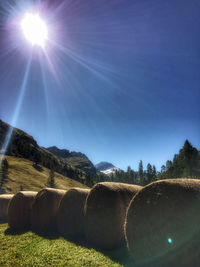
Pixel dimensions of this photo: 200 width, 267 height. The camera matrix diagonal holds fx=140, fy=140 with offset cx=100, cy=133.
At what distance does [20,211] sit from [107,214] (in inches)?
435

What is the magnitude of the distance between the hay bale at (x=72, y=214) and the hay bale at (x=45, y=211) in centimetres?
120

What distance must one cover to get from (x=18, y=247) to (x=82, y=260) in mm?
5213

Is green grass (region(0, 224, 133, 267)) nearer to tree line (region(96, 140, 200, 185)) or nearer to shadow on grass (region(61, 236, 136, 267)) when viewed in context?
shadow on grass (region(61, 236, 136, 267))

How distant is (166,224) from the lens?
5898mm

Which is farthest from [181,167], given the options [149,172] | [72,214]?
[72,214]

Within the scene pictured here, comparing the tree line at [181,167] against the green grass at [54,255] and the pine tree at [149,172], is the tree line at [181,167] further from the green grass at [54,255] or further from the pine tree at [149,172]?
the green grass at [54,255]

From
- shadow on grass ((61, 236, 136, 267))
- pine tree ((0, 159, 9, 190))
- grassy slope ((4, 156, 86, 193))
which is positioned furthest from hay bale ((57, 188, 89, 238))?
pine tree ((0, 159, 9, 190))

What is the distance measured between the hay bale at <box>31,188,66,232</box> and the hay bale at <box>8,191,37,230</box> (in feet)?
4.82

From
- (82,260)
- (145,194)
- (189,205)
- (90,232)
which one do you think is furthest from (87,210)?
(189,205)

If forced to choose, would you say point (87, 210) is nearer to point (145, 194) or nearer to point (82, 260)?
point (82, 260)

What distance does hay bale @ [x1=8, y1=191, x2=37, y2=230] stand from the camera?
15.1 metres

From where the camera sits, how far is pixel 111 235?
9.52m

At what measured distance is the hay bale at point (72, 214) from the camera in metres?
12.7

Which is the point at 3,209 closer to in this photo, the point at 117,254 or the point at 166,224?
the point at 117,254
